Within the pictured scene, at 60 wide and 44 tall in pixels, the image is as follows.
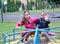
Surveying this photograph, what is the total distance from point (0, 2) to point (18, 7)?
7223 millimetres

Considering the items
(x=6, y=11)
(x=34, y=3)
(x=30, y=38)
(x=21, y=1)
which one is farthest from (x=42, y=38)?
(x=21, y=1)

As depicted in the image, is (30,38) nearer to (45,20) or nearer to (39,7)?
(45,20)

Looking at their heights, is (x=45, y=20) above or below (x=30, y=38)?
above

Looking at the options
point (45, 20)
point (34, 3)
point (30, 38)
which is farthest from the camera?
point (34, 3)

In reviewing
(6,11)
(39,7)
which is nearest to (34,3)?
(39,7)

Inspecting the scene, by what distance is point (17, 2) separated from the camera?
30484 mm

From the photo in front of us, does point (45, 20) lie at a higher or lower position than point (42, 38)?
higher

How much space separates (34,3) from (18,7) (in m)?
1.80

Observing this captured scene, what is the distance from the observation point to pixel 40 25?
7.62m

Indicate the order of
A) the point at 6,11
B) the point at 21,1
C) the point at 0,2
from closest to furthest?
the point at 0,2
the point at 6,11
the point at 21,1

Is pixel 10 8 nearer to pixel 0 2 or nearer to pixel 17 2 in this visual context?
pixel 17 2

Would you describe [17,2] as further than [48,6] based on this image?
Yes

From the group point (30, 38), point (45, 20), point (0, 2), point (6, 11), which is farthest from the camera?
point (6, 11)

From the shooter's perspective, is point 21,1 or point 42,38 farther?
point 21,1
